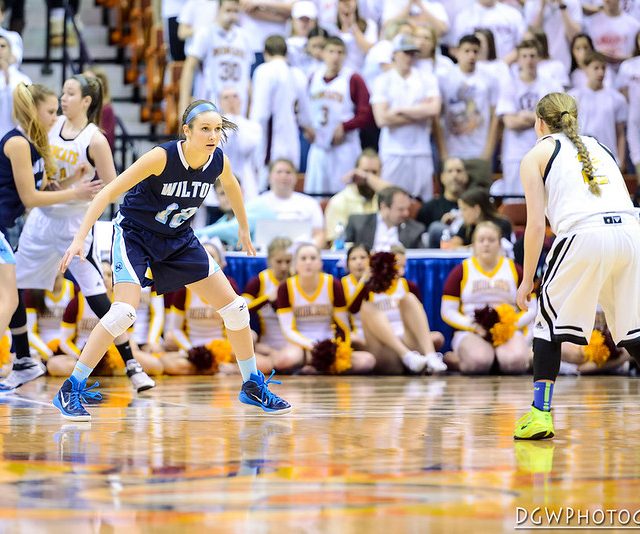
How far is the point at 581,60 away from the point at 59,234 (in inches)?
263

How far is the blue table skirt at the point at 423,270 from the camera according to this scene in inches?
394

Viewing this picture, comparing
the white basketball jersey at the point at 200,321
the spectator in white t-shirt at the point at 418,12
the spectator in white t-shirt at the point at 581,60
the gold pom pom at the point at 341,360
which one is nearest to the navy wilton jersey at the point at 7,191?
the white basketball jersey at the point at 200,321

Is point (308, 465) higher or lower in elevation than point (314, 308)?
higher

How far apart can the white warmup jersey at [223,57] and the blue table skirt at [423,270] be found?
2420 millimetres

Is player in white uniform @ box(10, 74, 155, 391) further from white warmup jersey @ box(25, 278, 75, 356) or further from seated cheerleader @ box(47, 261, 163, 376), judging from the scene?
white warmup jersey @ box(25, 278, 75, 356)

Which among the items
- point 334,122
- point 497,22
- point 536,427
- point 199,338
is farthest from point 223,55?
point 536,427

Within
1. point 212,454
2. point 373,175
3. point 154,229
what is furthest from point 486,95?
point 212,454

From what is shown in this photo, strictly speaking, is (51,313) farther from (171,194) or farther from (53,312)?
(171,194)

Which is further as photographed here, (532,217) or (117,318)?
(117,318)

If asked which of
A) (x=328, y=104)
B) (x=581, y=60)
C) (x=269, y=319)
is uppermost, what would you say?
(x=581, y=60)

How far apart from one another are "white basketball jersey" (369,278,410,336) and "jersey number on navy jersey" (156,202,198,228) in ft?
12.3

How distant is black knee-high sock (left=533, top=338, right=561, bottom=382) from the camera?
17.4ft

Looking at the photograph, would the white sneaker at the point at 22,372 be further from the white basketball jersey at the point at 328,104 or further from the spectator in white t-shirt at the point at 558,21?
the spectator in white t-shirt at the point at 558,21

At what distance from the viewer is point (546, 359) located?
5.30 metres
